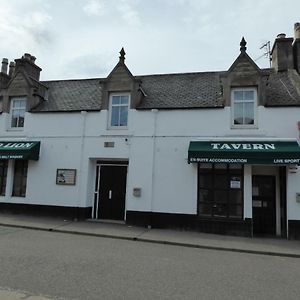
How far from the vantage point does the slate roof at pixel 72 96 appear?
55.7ft

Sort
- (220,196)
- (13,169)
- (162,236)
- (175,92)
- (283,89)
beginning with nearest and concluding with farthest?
1. (162,236)
2. (220,196)
3. (283,89)
4. (175,92)
5. (13,169)

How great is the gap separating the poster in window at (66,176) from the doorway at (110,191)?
1080mm

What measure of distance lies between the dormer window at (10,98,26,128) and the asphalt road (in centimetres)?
787

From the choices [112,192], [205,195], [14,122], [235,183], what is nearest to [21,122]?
[14,122]

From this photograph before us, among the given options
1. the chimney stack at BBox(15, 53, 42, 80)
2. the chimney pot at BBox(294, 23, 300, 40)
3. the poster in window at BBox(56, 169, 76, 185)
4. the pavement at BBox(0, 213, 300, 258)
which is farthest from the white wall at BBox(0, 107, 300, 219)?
the chimney pot at BBox(294, 23, 300, 40)

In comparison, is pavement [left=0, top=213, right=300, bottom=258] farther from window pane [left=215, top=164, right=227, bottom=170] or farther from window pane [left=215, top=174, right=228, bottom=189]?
window pane [left=215, top=164, right=227, bottom=170]

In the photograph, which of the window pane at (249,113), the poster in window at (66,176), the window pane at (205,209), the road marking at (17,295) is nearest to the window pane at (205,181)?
the window pane at (205,209)

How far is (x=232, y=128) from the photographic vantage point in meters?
14.5

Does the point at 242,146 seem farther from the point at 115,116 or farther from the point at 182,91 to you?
the point at 115,116

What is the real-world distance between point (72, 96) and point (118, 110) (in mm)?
3526

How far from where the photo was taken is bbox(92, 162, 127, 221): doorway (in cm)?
1591

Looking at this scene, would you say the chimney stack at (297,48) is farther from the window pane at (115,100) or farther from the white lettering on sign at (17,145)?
the white lettering on sign at (17,145)

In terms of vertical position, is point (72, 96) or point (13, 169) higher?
point (72, 96)

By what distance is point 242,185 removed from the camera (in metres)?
14.0
